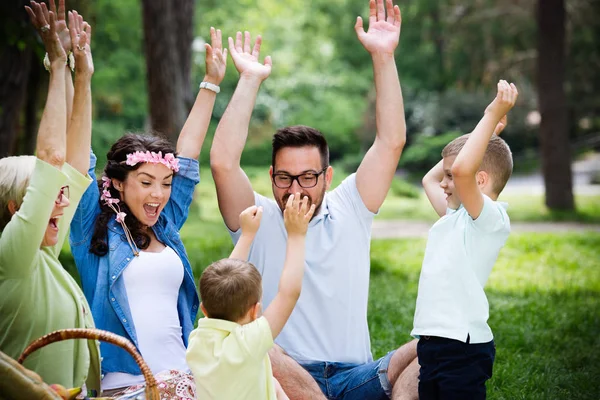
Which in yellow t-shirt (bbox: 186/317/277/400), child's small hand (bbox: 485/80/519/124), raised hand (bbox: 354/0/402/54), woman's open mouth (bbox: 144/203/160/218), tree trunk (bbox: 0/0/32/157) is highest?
tree trunk (bbox: 0/0/32/157)

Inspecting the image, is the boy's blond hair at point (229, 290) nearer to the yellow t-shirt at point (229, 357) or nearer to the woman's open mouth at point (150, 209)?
the yellow t-shirt at point (229, 357)

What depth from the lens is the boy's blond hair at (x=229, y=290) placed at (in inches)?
109

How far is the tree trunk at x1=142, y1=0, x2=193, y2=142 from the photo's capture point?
1099cm

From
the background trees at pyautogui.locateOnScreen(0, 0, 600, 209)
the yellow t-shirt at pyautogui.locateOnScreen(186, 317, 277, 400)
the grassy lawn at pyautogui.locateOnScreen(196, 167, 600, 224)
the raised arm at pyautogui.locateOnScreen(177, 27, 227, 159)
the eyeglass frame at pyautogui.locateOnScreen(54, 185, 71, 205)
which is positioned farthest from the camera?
the grassy lawn at pyautogui.locateOnScreen(196, 167, 600, 224)

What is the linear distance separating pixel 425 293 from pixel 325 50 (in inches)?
1088

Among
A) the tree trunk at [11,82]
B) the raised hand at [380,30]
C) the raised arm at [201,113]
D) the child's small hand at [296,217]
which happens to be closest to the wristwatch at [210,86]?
the raised arm at [201,113]

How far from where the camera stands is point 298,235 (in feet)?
9.86

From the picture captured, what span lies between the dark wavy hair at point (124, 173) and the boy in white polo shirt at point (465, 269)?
4.12ft

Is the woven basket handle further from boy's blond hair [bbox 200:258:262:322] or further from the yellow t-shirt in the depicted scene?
boy's blond hair [bbox 200:258:262:322]

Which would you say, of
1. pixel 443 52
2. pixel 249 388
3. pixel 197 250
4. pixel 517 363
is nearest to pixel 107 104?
Answer: pixel 443 52

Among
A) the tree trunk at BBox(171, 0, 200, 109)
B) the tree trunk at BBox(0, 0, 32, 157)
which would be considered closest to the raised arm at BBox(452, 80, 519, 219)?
the tree trunk at BBox(0, 0, 32, 157)

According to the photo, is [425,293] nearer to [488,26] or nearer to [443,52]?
[488,26]

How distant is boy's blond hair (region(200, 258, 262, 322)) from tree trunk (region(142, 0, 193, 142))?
8387 millimetres

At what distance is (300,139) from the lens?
369cm
